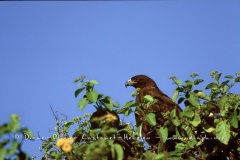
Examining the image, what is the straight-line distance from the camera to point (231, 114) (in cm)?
456

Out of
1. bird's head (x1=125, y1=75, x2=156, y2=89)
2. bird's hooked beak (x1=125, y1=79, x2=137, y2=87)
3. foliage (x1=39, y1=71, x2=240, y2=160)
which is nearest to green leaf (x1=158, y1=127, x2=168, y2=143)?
foliage (x1=39, y1=71, x2=240, y2=160)

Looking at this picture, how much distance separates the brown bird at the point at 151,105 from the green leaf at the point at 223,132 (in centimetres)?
74

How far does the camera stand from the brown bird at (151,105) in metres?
4.91

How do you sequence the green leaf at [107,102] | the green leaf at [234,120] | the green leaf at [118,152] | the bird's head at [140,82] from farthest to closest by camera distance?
the bird's head at [140,82]
the green leaf at [234,120]
the green leaf at [107,102]
the green leaf at [118,152]

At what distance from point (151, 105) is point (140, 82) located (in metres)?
2.49

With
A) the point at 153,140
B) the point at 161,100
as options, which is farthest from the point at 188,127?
the point at 161,100

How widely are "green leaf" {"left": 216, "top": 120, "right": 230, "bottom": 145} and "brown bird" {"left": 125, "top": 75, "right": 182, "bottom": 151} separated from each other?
736 millimetres

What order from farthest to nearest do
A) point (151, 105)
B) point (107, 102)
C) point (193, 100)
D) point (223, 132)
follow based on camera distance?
point (151, 105)
point (193, 100)
point (223, 132)
point (107, 102)

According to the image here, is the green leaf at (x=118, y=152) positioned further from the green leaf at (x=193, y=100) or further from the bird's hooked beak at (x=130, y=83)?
the bird's hooked beak at (x=130, y=83)

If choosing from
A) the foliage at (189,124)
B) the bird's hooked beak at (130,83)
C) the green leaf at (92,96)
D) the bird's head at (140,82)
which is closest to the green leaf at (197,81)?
the foliage at (189,124)

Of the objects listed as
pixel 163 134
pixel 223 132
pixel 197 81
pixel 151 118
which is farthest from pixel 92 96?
pixel 223 132

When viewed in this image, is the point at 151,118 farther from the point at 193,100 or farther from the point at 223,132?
the point at 223,132

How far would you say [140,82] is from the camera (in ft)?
29.6

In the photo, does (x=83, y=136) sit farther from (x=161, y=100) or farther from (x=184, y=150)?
(x=161, y=100)
